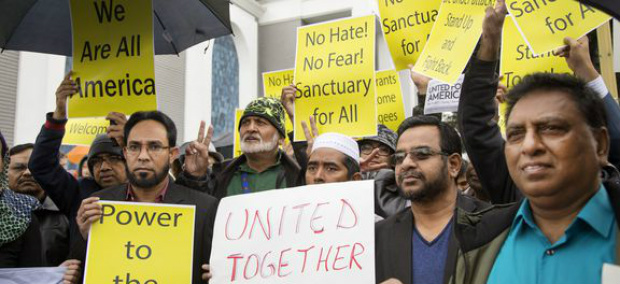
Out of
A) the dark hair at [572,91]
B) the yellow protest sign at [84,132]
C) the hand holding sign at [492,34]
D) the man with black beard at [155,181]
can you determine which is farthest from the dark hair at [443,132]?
the yellow protest sign at [84,132]

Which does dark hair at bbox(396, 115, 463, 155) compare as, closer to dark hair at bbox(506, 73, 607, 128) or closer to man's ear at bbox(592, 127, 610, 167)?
dark hair at bbox(506, 73, 607, 128)

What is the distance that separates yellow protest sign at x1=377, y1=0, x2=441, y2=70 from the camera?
4227mm

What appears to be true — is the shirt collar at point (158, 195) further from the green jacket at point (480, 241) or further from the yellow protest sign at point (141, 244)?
the green jacket at point (480, 241)

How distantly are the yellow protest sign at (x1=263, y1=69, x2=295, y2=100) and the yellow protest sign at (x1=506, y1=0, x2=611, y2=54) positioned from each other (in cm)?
318

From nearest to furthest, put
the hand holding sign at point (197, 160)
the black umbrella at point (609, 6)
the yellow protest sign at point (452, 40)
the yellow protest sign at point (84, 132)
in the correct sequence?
the black umbrella at point (609, 6)
the hand holding sign at point (197, 160)
the yellow protest sign at point (452, 40)
the yellow protest sign at point (84, 132)

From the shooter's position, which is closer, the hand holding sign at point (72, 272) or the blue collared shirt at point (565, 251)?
the blue collared shirt at point (565, 251)

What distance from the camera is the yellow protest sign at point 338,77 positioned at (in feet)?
12.5

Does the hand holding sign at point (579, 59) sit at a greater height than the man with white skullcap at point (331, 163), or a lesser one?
greater

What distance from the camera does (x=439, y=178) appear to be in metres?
2.52

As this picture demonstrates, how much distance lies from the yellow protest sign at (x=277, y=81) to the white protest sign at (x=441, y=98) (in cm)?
172

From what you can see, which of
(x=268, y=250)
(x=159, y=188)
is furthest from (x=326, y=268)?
(x=159, y=188)

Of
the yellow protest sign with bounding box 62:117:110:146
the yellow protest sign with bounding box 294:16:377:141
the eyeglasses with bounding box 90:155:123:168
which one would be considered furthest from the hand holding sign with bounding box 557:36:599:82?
the yellow protest sign with bounding box 62:117:110:146

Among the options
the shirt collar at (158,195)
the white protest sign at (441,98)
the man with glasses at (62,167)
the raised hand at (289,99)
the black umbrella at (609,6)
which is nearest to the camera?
the black umbrella at (609,6)

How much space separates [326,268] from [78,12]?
247cm
